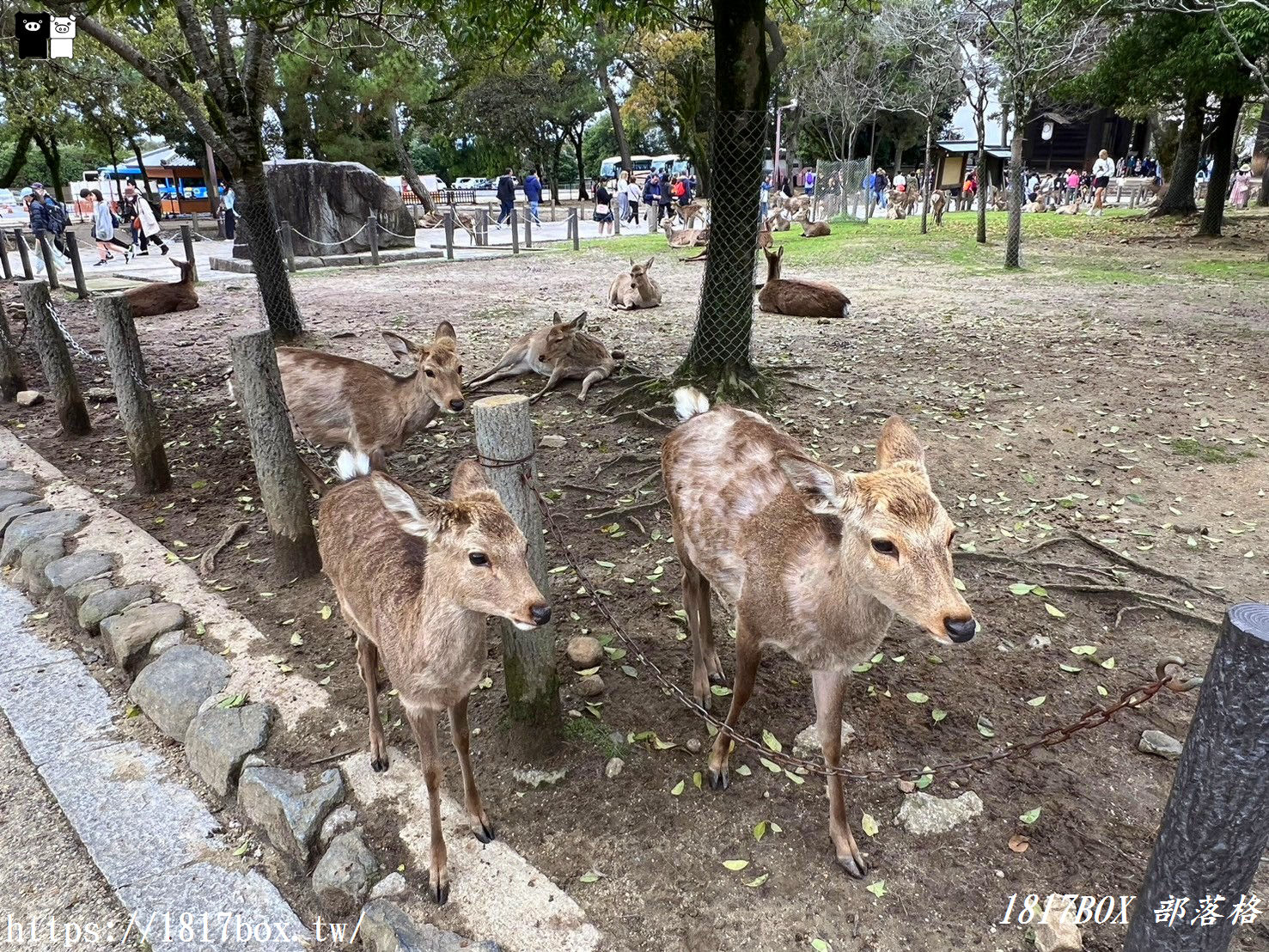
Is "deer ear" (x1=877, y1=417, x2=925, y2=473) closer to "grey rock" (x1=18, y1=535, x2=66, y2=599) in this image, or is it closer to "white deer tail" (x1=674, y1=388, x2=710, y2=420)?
"white deer tail" (x1=674, y1=388, x2=710, y2=420)

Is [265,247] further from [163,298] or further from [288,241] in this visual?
[288,241]

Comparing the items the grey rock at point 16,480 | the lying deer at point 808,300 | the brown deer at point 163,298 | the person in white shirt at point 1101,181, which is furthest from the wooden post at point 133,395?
the person in white shirt at point 1101,181

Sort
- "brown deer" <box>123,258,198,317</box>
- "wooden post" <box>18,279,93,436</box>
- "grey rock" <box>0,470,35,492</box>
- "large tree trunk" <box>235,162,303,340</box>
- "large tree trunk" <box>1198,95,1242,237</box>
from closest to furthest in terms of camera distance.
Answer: "grey rock" <box>0,470,35,492</box> < "wooden post" <box>18,279,93,436</box> < "large tree trunk" <box>235,162,303,340</box> < "brown deer" <box>123,258,198,317</box> < "large tree trunk" <box>1198,95,1242,237</box>

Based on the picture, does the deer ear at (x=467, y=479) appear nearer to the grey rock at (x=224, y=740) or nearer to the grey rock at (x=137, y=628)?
the grey rock at (x=224, y=740)

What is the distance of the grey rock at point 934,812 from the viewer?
271 centimetres

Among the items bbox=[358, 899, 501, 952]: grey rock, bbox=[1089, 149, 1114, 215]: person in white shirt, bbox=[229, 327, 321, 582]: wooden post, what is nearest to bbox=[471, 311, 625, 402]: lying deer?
bbox=[229, 327, 321, 582]: wooden post

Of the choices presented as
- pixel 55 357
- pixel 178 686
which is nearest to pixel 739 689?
pixel 178 686

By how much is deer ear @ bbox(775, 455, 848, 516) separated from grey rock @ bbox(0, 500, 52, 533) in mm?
4995

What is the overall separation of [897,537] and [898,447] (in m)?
0.50

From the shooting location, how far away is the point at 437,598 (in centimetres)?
244

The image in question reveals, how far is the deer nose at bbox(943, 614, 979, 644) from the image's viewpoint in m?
2.00

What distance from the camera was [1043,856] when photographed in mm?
2590

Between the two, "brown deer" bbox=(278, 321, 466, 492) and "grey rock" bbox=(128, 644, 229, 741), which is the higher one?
"brown deer" bbox=(278, 321, 466, 492)

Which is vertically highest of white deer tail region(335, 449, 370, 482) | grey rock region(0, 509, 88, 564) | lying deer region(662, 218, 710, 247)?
lying deer region(662, 218, 710, 247)
